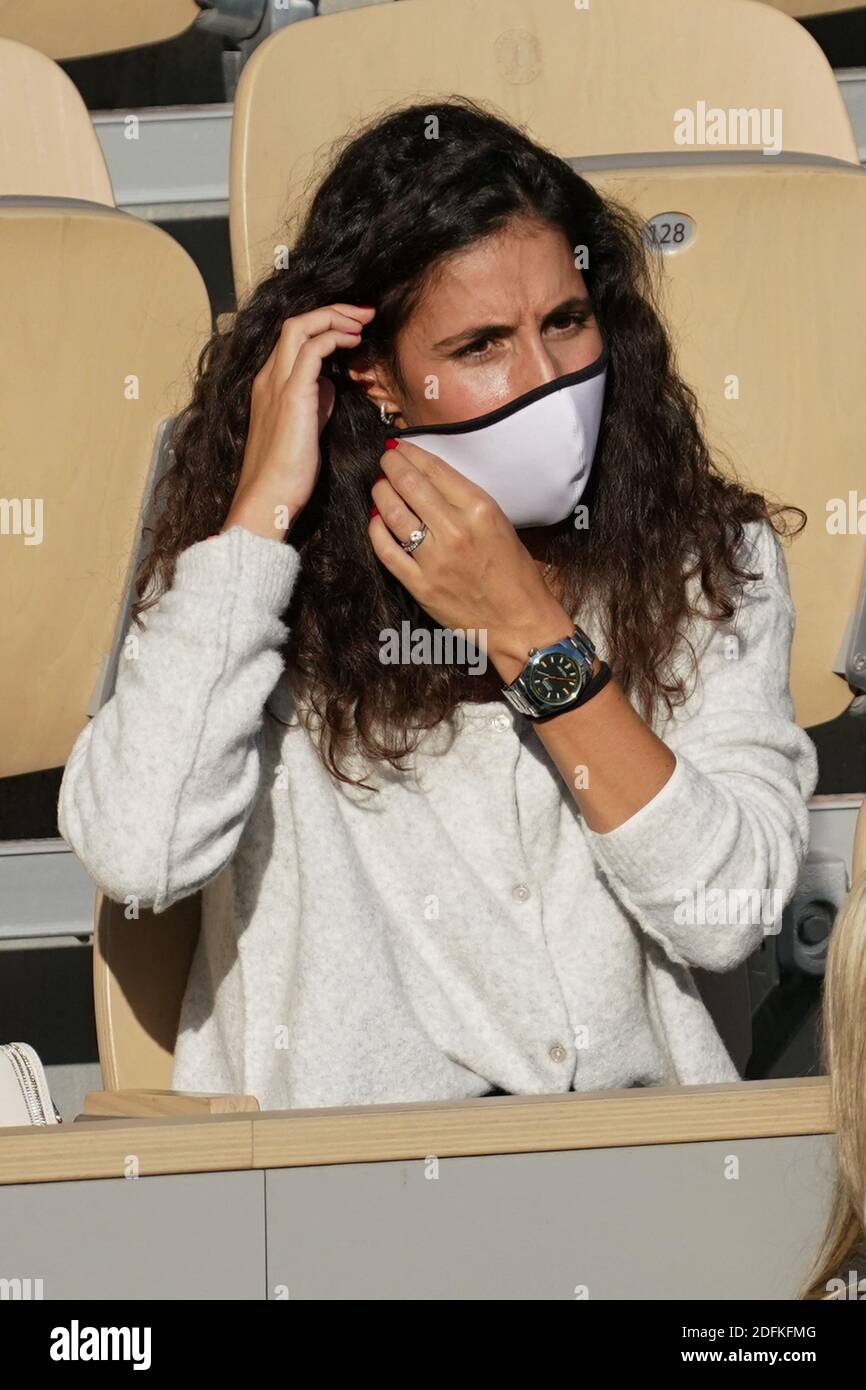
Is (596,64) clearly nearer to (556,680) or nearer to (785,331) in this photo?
(785,331)

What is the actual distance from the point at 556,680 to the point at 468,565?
0.35ft

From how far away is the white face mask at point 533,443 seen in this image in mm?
1292

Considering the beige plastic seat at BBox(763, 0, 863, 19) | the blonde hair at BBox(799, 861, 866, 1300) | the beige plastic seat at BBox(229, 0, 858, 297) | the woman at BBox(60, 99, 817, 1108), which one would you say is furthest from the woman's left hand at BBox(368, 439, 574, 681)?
the beige plastic seat at BBox(763, 0, 863, 19)

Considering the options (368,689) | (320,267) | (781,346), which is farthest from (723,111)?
(368,689)

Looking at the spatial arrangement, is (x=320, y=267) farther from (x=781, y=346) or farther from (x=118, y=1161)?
(x=118, y=1161)

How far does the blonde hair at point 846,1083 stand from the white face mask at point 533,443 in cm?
47

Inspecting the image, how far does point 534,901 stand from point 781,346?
65 cm

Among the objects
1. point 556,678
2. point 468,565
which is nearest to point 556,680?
point 556,678

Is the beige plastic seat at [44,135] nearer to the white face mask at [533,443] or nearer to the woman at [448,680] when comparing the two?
the woman at [448,680]

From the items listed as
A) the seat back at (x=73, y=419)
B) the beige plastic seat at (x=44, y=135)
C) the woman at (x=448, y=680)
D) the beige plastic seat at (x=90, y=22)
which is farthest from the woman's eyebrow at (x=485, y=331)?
the beige plastic seat at (x=90, y=22)

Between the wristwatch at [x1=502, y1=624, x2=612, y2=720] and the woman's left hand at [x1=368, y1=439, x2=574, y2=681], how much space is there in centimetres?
1

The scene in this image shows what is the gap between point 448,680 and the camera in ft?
4.52

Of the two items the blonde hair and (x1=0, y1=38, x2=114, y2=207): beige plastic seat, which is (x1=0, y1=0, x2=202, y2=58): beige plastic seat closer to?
(x1=0, y1=38, x2=114, y2=207): beige plastic seat

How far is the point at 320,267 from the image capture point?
138 cm
